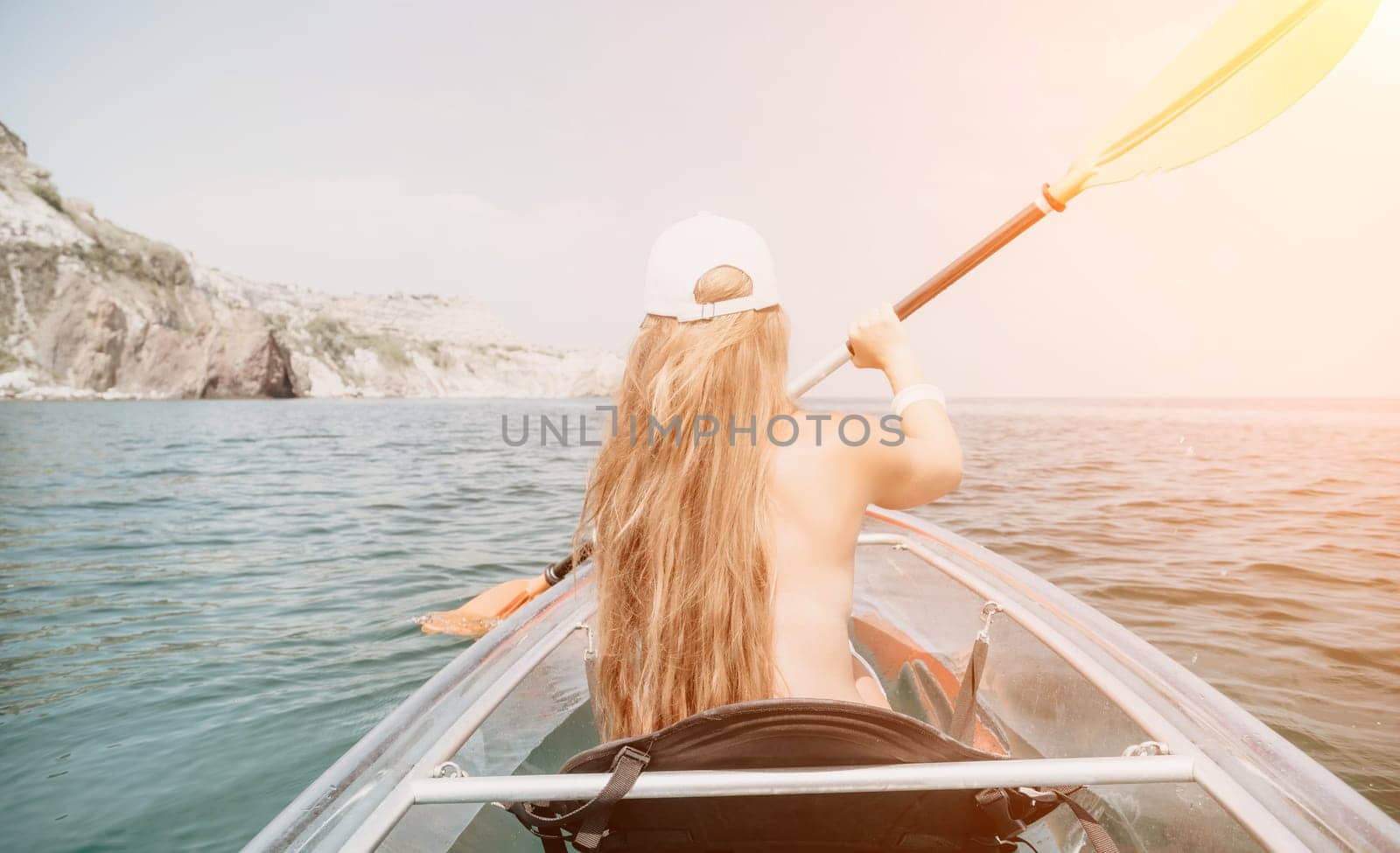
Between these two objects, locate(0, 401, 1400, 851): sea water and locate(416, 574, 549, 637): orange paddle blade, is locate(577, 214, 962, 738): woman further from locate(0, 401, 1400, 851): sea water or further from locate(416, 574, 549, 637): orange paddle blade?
locate(416, 574, 549, 637): orange paddle blade

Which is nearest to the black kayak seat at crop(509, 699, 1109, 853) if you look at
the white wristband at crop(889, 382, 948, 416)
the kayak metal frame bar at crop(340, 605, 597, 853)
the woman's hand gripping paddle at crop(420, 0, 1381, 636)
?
the kayak metal frame bar at crop(340, 605, 597, 853)

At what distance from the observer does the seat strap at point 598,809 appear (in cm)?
112

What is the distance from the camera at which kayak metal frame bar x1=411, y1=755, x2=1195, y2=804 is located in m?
1.12

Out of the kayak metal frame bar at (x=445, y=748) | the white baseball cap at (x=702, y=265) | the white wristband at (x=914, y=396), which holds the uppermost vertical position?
the white baseball cap at (x=702, y=265)

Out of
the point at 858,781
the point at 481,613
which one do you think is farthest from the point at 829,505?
the point at 481,613

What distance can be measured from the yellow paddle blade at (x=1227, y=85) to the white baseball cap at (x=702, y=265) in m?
1.47

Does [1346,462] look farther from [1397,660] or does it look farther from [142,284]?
[142,284]

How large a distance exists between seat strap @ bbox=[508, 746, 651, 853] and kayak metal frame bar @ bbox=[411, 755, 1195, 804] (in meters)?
0.02

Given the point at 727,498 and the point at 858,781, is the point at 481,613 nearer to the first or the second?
the point at 727,498

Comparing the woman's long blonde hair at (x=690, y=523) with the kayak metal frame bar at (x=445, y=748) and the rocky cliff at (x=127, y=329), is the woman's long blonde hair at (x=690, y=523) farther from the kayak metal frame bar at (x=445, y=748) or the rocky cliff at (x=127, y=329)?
the rocky cliff at (x=127, y=329)

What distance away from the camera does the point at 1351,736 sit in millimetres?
3533

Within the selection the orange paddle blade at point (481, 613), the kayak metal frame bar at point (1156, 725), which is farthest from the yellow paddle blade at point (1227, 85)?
the orange paddle blade at point (481, 613)

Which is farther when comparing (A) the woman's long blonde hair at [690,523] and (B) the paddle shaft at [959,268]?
(B) the paddle shaft at [959,268]

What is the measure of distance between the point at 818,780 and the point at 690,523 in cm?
58
